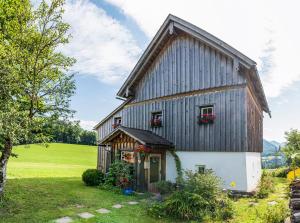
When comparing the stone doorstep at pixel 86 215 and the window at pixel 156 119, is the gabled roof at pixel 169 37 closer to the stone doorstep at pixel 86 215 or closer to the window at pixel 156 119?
the window at pixel 156 119

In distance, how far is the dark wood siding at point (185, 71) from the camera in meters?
14.2

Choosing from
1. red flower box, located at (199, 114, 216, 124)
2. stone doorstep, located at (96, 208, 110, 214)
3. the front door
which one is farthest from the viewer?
the front door

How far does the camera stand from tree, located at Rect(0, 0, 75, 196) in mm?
9633

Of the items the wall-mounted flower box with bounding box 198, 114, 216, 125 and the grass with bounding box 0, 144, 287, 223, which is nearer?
the grass with bounding box 0, 144, 287, 223

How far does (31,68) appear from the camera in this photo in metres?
10.3

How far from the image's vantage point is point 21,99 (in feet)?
35.2

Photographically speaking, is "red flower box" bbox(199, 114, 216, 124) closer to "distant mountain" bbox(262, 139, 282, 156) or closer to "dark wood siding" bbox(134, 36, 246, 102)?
"dark wood siding" bbox(134, 36, 246, 102)

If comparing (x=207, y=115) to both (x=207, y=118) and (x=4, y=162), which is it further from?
(x=4, y=162)

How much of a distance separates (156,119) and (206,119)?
4090mm

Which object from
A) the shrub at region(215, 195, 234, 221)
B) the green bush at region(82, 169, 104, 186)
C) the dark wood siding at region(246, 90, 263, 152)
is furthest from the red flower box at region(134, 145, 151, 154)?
the dark wood siding at region(246, 90, 263, 152)

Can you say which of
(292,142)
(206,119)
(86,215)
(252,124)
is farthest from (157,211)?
(292,142)

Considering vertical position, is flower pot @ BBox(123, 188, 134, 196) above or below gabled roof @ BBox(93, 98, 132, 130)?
below

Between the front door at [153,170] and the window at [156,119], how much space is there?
2.15 m

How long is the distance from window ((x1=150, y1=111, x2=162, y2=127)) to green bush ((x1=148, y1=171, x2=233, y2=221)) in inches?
260
